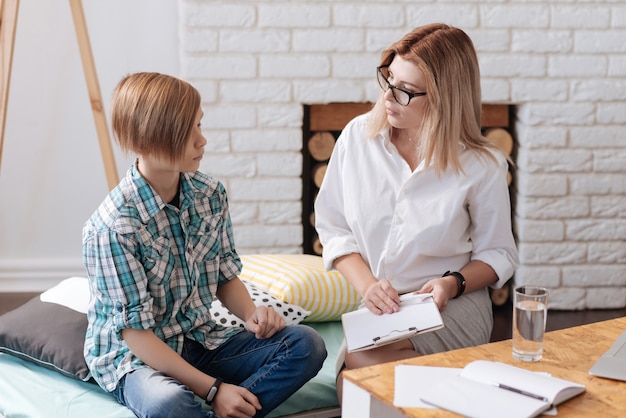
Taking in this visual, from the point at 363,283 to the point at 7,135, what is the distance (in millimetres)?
1878

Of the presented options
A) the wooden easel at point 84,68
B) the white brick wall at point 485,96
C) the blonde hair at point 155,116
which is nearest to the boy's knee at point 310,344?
the blonde hair at point 155,116

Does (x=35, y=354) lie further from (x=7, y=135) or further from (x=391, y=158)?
(x=7, y=135)

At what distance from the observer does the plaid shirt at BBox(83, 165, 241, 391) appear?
178cm

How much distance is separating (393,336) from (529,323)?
337 millimetres

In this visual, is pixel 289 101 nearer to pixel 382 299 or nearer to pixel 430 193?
pixel 430 193

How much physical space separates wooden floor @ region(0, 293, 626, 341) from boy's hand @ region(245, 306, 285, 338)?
132 centimetres

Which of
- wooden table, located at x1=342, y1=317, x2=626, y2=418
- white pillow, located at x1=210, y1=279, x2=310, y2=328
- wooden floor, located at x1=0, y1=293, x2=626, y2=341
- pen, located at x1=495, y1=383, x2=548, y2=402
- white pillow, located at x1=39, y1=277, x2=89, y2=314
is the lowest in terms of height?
wooden floor, located at x1=0, y1=293, x2=626, y2=341

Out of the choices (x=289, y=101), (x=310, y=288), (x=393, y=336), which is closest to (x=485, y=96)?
(x=289, y=101)

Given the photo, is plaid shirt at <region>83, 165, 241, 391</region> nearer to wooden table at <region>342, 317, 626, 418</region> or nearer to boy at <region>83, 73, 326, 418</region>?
boy at <region>83, 73, 326, 418</region>

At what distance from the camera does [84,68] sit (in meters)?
2.98

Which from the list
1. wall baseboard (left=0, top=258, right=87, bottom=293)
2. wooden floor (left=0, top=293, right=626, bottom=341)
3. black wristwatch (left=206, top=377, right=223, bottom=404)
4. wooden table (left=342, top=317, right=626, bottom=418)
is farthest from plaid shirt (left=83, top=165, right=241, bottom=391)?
wall baseboard (left=0, top=258, right=87, bottom=293)

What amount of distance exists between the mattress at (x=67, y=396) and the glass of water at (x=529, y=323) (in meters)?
0.64

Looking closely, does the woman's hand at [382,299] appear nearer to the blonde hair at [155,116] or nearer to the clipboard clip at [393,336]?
the clipboard clip at [393,336]

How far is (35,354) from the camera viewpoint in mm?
2088
